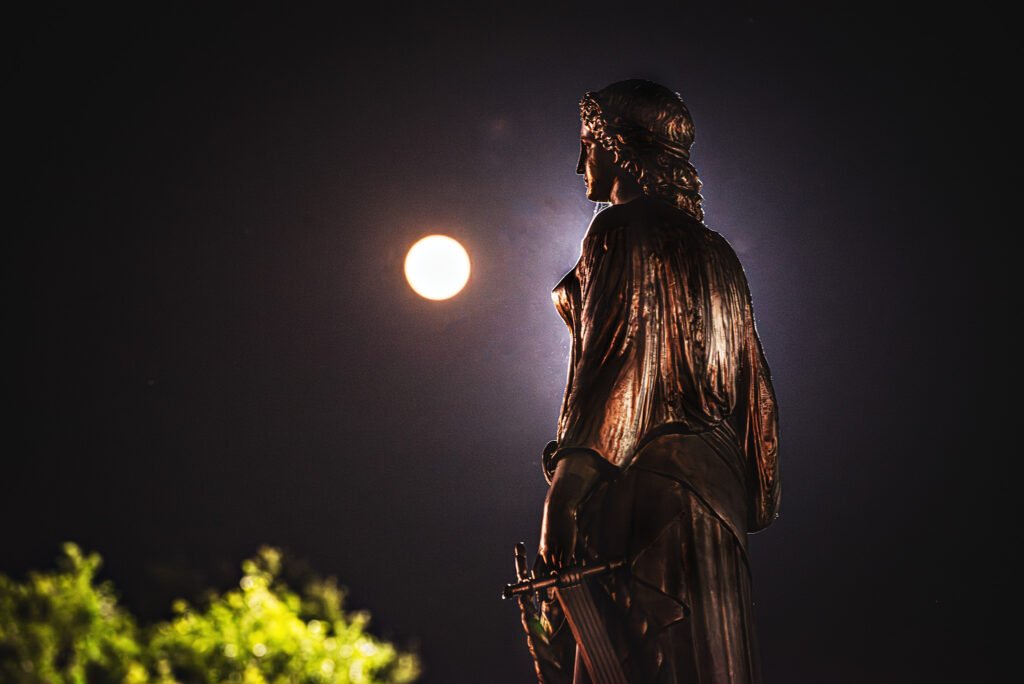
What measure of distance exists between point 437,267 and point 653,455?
237 cm

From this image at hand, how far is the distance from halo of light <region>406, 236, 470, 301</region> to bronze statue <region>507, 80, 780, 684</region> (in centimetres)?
193

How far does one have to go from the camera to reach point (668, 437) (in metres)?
2.56

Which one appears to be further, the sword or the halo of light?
the halo of light

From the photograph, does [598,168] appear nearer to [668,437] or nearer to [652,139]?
[652,139]

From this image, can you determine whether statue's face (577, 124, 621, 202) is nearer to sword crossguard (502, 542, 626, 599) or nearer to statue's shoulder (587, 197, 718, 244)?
statue's shoulder (587, 197, 718, 244)

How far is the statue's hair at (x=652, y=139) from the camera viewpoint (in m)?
2.88

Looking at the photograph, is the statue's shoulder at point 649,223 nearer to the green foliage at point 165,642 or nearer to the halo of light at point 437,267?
the green foliage at point 165,642

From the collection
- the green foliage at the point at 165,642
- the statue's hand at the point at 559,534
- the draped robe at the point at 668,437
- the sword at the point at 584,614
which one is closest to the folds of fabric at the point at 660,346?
the draped robe at the point at 668,437

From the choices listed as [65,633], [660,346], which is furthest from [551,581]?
[65,633]

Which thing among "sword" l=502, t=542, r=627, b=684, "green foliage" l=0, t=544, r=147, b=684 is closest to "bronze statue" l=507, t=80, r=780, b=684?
"sword" l=502, t=542, r=627, b=684

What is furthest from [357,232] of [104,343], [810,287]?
[810,287]

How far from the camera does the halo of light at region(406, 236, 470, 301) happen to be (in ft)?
15.6

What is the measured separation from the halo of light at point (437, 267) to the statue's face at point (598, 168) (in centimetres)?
182

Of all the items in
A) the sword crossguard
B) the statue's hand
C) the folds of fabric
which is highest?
the folds of fabric
